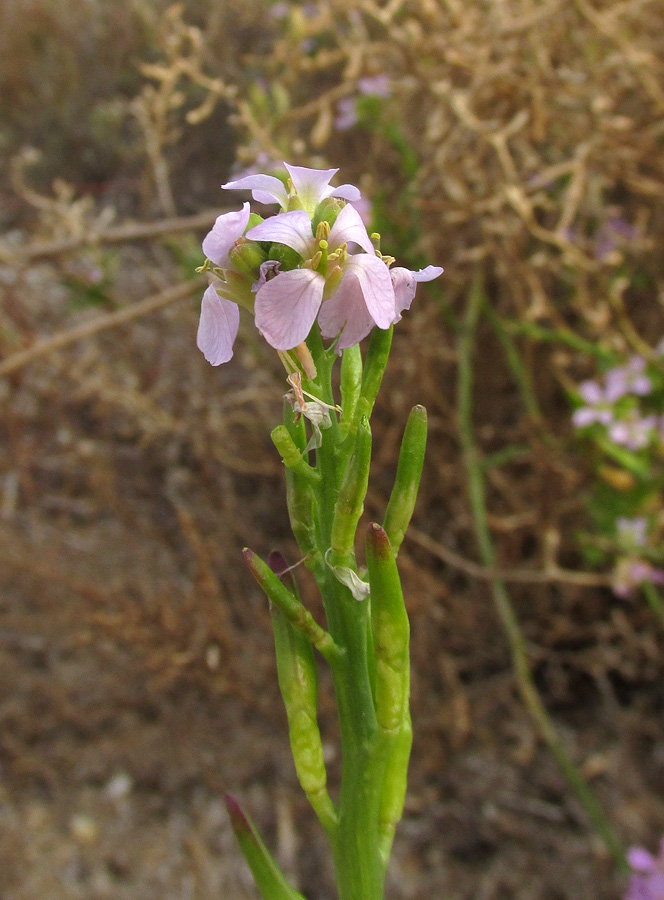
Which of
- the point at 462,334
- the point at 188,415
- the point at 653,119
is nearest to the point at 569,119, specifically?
the point at 653,119

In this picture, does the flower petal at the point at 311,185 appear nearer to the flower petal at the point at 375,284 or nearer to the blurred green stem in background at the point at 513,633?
the flower petal at the point at 375,284

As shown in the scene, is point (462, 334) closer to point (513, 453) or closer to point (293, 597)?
point (513, 453)

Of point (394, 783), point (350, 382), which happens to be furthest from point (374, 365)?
point (394, 783)

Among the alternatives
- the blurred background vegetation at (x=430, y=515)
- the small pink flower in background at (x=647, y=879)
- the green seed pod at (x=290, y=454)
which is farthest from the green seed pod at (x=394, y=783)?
the blurred background vegetation at (x=430, y=515)

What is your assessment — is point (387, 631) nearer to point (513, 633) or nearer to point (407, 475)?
point (407, 475)

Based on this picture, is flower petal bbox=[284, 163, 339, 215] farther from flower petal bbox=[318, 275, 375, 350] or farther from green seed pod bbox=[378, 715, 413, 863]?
green seed pod bbox=[378, 715, 413, 863]

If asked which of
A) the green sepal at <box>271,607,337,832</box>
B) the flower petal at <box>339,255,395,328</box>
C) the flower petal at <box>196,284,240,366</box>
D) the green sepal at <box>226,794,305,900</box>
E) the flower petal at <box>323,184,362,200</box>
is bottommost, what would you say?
the green sepal at <box>226,794,305,900</box>

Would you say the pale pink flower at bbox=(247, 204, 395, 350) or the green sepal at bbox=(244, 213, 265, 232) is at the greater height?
the green sepal at bbox=(244, 213, 265, 232)

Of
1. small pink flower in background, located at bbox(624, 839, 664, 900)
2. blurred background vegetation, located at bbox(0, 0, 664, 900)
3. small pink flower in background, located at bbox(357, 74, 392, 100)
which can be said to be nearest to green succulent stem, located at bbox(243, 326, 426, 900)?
small pink flower in background, located at bbox(624, 839, 664, 900)
